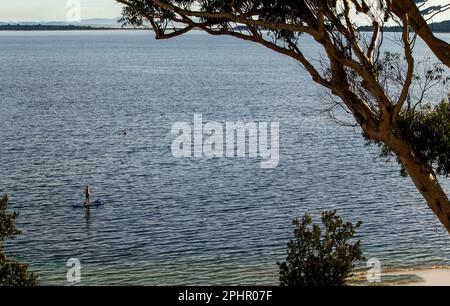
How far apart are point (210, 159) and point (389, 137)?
141ft

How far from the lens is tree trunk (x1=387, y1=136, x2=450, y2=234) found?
41.4 feet

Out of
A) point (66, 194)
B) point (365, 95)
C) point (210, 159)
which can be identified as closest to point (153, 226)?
point (66, 194)

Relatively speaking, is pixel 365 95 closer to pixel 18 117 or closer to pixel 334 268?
pixel 334 268

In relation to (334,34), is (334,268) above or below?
below

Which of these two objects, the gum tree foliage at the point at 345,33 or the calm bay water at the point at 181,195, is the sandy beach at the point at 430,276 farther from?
the gum tree foliage at the point at 345,33

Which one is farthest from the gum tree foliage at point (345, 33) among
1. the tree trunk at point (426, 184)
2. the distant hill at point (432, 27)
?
the distant hill at point (432, 27)

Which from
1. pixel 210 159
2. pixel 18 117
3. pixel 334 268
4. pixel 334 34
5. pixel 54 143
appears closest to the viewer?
pixel 334 34

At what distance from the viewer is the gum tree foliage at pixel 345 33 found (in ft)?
40.3

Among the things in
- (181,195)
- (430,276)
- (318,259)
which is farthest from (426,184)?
(181,195)

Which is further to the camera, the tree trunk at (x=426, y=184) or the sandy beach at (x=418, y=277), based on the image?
the sandy beach at (x=418, y=277)

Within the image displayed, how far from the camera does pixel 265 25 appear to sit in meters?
12.7

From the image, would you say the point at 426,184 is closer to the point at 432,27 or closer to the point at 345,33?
the point at 345,33

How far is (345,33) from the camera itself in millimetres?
13352

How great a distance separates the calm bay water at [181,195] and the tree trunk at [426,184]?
19.6 metres
